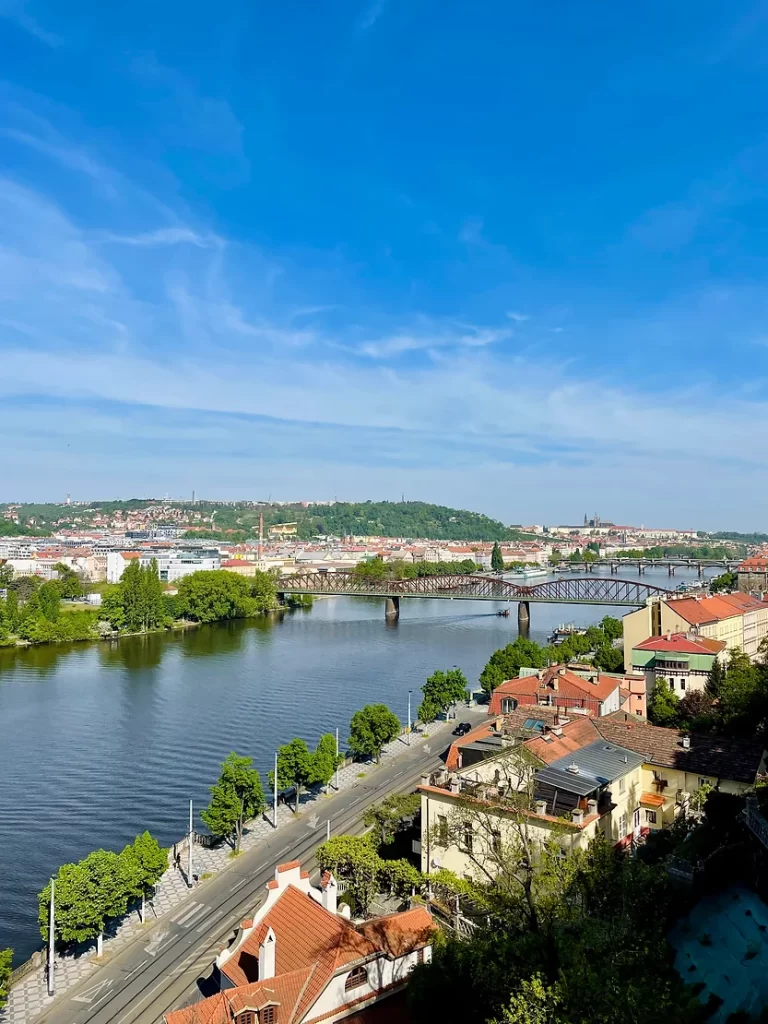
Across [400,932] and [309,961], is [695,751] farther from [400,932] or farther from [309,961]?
[309,961]

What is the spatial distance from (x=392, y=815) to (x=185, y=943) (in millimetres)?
4033

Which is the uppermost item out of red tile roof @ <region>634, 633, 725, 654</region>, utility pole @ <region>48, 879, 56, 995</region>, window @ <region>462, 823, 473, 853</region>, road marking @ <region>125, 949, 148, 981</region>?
red tile roof @ <region>634, 633, 725, 654</region>

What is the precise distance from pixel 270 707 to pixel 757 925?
2039 cm

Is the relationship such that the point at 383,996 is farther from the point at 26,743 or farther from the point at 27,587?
the point at 27,587

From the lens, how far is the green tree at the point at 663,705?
20.1 meters

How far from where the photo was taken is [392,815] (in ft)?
45.9

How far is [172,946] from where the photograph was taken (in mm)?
11648

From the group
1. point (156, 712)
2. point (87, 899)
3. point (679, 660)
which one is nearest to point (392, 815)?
point (87, 899)

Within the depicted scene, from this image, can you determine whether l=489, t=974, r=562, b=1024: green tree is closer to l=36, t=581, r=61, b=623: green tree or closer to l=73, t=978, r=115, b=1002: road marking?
l=73, t=978, r=115, b=1002: road marking

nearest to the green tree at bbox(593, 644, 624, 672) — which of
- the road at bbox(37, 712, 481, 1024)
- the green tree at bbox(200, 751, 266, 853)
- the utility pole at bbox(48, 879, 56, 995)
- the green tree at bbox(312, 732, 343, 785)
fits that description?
the green tree at bbox(312, 732, 343, 785)

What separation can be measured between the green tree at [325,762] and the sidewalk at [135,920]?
0.66 metres

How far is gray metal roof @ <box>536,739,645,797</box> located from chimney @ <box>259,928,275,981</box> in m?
4.58

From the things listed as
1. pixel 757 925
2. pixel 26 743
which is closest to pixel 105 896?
pixel 757 925

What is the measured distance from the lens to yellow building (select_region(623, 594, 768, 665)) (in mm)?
25797
